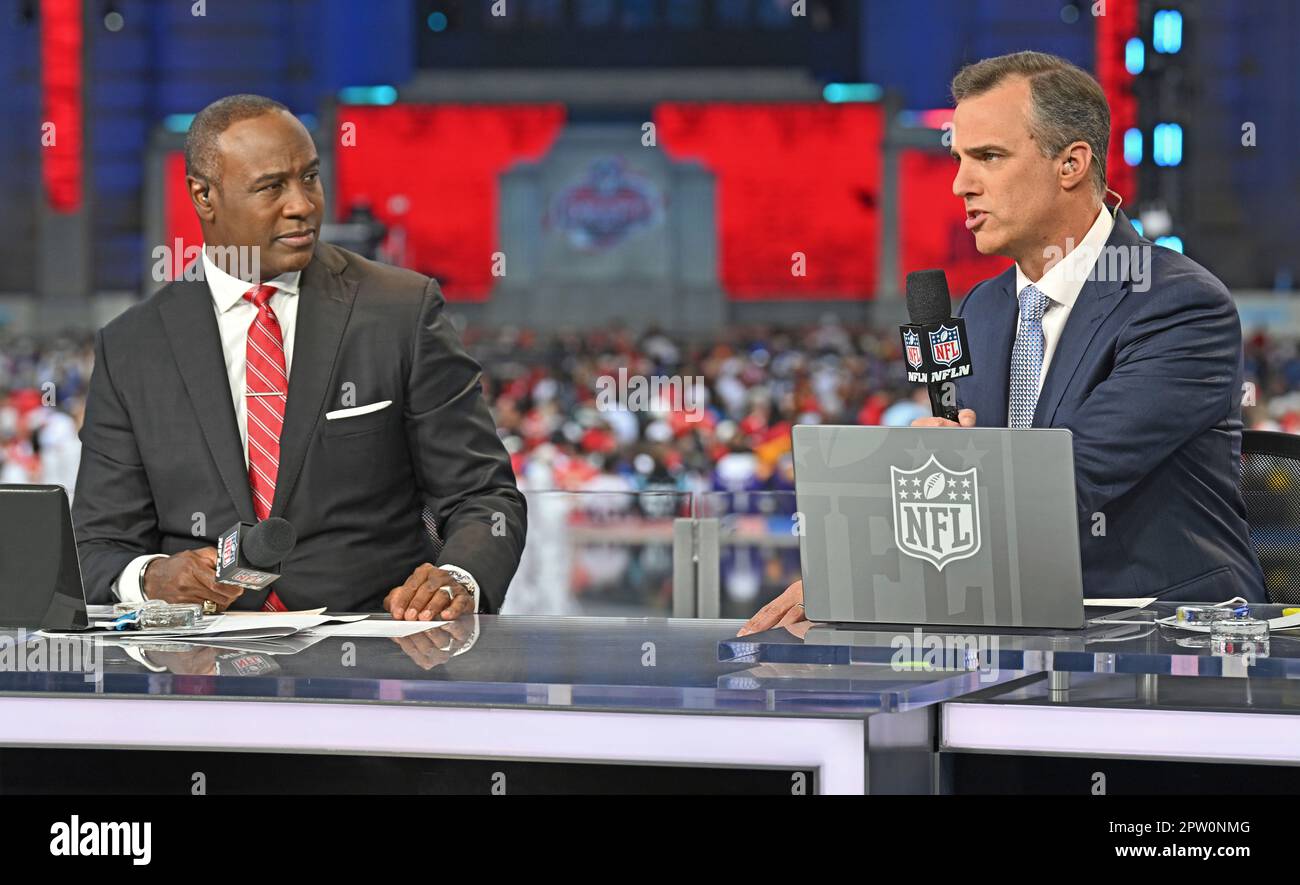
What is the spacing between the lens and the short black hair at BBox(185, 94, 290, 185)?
230cm

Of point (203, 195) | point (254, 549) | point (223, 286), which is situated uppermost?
point (203, 195)

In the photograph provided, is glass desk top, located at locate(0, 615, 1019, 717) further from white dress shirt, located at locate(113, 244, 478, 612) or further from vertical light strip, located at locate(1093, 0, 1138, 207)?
vertical light strip, located at locate(1093, 0, 1138, 207)

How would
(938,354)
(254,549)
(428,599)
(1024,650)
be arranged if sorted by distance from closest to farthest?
(1024,650), (938,354), (254,549), (428,599)

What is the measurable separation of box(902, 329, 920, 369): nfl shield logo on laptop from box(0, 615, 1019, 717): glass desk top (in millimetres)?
344

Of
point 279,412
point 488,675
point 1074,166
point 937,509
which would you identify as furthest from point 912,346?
point 279,412

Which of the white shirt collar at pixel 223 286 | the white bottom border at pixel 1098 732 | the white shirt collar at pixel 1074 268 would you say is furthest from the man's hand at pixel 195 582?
the white shirt collar at pixel 1074 268

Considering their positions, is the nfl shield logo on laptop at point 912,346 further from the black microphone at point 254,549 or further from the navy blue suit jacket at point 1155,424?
the black microphone at point 254,549

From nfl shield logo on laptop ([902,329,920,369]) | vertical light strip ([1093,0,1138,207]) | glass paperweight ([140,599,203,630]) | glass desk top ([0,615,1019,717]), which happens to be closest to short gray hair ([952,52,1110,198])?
nfl shield logo on laptop ([902,329,920,369])

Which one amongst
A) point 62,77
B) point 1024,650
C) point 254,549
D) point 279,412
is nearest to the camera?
point 1024,650

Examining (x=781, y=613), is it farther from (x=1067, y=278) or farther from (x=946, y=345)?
(x=1067, y=278)

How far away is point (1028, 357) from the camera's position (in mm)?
2078

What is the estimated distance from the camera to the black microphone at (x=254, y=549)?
179cm

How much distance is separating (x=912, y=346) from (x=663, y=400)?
1292 centimetres

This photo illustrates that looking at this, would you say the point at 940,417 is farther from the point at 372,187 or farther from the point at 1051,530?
the point at 372,187
